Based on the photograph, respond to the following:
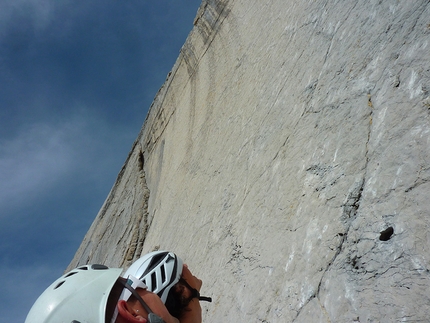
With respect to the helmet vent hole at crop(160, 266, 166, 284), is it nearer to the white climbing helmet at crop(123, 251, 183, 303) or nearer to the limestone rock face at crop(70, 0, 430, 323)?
the white climbing helmet at crop(123, 251, 183, 303)

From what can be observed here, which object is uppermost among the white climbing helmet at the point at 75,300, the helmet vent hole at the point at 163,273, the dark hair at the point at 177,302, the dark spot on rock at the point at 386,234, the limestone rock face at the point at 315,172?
the limestone rock face at the point at 315,172

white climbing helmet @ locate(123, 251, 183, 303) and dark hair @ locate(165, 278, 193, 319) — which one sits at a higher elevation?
white climbing helmet @ locate(123, 251, 183, 303)

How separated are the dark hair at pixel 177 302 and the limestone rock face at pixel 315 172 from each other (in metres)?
0.43

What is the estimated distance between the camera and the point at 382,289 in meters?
1.49

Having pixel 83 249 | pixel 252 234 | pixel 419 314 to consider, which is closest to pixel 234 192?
pixel 252 234

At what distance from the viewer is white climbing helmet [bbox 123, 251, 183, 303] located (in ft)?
5.74

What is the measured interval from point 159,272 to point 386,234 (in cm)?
86

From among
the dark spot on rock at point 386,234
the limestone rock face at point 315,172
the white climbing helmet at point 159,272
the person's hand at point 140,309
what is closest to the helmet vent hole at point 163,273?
the white climbing helmet at point 159,272

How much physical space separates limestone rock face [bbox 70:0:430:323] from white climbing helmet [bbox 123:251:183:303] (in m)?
0.50

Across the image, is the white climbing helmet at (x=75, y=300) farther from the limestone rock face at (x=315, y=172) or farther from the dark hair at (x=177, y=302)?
the limestone rock face at (x=315, y=172)

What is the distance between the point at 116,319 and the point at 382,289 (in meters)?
0.88

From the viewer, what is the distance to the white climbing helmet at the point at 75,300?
4.83ft

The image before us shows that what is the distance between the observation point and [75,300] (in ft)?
5.01

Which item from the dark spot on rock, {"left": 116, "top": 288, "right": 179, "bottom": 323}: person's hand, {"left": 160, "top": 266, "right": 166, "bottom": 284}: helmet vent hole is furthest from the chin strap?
the dark spot on rock
